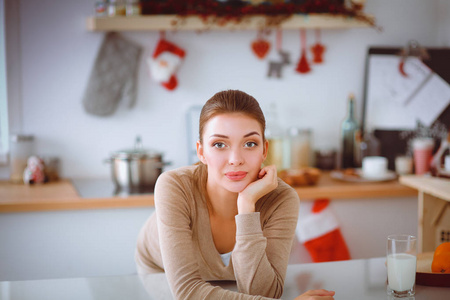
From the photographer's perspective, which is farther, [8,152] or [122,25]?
[8,152]

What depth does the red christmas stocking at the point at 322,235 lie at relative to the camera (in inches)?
94.3

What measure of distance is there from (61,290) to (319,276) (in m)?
0.61

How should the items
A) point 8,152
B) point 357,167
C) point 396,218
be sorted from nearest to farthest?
point 396,218, point 8,152, point 357,167

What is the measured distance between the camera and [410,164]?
108 inches

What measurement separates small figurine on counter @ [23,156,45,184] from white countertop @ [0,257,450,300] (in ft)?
4.79

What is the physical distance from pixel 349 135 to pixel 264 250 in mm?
1798

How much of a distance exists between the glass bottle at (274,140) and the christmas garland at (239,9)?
1.75 feet

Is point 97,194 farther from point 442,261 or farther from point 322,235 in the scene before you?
point 442,261

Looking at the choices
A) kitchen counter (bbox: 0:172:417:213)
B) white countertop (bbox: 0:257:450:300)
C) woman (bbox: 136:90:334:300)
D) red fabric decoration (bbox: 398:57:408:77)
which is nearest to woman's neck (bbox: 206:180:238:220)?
woman (bbox: 136:90:334:300)

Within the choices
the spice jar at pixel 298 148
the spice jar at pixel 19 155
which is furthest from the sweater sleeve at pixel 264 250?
the spice jar at pixel 19 155

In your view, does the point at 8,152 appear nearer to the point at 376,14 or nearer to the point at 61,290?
the point at 61,290

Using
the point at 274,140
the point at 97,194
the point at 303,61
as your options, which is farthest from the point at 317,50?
the point at 97,194

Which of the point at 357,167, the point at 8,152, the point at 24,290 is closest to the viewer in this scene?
the point at 24,290

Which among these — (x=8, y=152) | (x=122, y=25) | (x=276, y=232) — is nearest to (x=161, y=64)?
(x=122, y=25)
